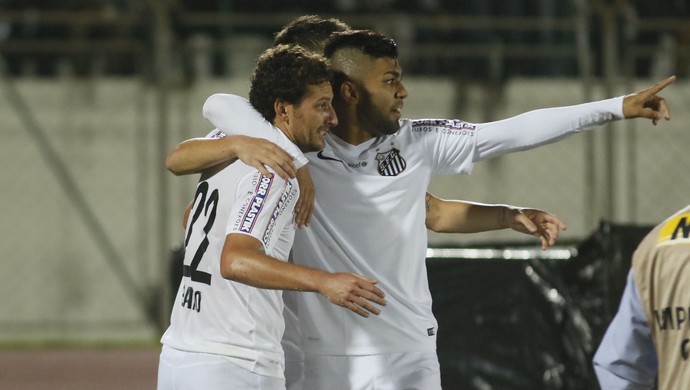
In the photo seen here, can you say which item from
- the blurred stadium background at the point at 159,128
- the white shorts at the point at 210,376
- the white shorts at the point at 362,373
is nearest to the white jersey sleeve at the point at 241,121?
the white shorts at the point at 210,376

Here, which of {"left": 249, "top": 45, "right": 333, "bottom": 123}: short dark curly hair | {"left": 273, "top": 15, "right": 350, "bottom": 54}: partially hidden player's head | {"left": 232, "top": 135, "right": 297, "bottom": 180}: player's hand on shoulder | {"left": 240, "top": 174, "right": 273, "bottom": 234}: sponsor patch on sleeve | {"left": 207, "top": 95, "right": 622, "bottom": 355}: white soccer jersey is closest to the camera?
{"left": 240, "top": 174, "right": 273, "bottom": 234}: sponsor patch on sleeve

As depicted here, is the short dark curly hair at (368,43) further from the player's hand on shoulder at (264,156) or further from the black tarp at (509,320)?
the black tarp at (509,320)

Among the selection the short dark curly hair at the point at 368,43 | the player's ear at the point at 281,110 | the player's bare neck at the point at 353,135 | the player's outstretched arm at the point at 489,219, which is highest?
the short dark curly hair at the point at 368,43

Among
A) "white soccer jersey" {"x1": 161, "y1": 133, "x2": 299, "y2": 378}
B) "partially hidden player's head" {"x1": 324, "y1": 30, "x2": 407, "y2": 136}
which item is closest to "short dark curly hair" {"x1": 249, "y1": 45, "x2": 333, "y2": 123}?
"white soccer jersey" {"x1": 161, "y1": 133, "x2": 299, "y2": 378}

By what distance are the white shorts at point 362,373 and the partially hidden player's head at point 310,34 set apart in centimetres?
117

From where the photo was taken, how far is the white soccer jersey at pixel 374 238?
4055 millimetres

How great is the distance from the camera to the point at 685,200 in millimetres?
9484

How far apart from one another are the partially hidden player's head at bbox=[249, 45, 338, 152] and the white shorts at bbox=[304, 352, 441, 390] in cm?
80

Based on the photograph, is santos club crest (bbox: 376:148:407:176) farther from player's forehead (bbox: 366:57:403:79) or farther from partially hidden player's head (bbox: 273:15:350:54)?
partially hidden player's head (bbox: 273:15:350:54)

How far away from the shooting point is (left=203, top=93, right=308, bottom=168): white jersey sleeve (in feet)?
12.1

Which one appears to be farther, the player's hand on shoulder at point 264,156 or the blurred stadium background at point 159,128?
the blurred stadium background at point 159,128

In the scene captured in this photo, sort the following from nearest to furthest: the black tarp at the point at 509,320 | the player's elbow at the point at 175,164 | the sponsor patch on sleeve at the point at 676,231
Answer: the sponsor patch on sleeve at the point at 676,231 → the player's elbow at the point at 175,164 → the black tarp at the point at 509,320

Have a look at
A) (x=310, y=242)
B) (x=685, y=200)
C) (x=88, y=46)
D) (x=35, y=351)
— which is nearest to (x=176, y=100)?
(x=88, y=46)

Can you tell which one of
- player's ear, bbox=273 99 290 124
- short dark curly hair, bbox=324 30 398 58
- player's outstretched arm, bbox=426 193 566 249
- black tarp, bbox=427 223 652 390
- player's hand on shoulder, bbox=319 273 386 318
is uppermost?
short dark curly hair, bbox=324 30 398 58
